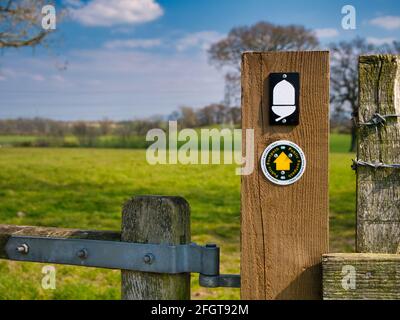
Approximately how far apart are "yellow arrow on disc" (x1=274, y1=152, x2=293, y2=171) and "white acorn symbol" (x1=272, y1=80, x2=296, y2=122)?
0.12m

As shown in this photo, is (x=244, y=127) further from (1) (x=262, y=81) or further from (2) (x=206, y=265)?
(2) (x=206, y=265)

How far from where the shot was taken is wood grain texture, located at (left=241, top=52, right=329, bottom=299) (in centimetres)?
174

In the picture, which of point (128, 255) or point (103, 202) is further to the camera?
point (103, 202)

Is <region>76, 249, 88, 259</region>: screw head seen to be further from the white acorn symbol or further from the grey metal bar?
the white acorn symbol

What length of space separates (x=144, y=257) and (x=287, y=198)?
0.55 m

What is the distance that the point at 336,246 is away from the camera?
7.74 meters

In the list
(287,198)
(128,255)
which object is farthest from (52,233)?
(287,198)

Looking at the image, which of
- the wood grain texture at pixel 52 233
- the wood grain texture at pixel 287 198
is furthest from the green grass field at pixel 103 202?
the wood grain texture at pixel 287 198

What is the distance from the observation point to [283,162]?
5.75ft

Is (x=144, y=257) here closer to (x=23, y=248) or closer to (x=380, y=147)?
(x=23, y=248)

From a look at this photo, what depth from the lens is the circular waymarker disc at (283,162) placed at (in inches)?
68.5

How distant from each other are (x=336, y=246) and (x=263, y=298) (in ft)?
20.5

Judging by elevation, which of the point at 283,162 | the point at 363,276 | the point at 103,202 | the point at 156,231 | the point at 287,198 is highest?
the point at 283,162
